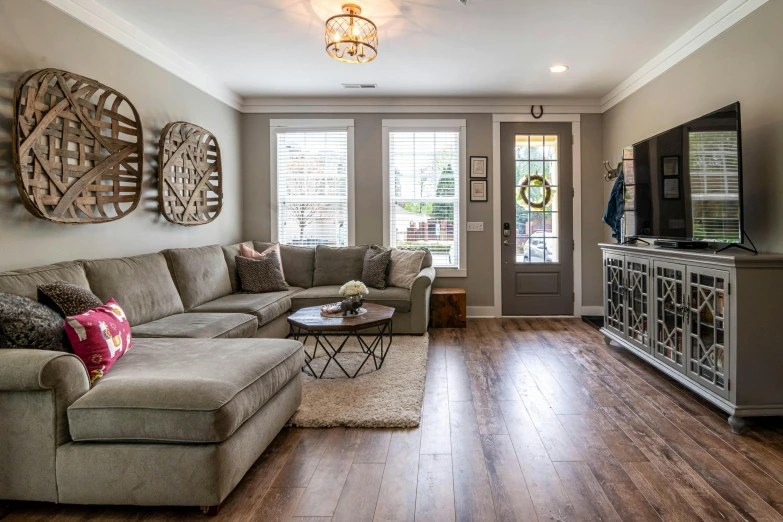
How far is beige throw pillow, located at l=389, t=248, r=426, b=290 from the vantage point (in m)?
4.71

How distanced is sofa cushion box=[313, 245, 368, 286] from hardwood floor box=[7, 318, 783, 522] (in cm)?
207

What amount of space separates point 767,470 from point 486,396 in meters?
1.39

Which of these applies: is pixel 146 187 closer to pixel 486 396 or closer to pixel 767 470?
pixel 486 396

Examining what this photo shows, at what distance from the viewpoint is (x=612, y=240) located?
5.13 meters

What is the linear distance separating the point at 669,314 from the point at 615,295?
848mm

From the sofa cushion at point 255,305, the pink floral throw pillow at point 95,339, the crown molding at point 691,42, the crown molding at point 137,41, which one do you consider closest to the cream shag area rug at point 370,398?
the sofa cushion at point 255,305

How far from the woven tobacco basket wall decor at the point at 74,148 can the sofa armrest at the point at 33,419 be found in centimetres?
124

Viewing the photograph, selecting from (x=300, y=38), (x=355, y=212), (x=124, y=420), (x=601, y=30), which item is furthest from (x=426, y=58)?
(x=124, y=420)

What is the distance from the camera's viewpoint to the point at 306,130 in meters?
5.39

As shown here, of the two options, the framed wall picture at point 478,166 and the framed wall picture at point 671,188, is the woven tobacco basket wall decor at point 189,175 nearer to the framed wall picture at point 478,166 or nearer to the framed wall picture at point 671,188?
the framed wall picture at point 478,166

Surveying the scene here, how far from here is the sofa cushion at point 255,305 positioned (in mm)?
3578

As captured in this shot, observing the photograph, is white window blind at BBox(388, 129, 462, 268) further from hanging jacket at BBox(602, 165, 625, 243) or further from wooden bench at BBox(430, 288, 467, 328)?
hanging jacket at BBox(602, 165, 625, 243)

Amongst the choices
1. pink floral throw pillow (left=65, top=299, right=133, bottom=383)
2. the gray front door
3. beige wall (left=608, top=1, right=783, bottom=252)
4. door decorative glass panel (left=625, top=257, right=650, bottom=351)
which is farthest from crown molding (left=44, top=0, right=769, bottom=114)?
pink floral throw pillow (left=65, top=299, right=133, bottom=383)

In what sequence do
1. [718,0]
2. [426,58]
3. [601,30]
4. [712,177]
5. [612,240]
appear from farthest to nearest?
[612,240] < [426,58] < [601,30] < [718,0] < [712,177]
